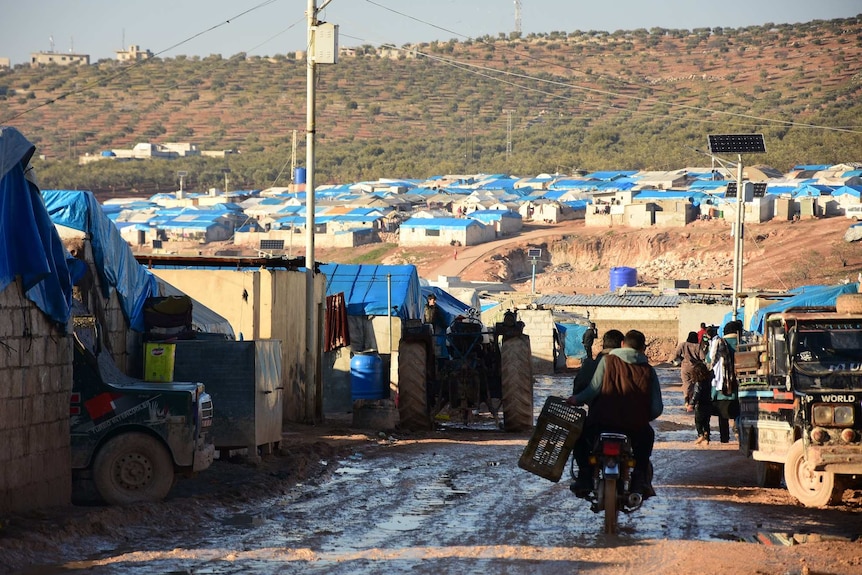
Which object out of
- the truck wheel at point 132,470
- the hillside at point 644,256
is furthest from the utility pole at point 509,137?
the truck wheel at point 132,470

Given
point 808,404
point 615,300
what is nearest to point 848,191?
point 615,300

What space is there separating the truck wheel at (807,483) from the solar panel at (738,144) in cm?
3255

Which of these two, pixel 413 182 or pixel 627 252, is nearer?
pixel 627 252

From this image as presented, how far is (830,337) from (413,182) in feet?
322

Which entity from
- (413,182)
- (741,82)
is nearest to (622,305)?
(413,182)

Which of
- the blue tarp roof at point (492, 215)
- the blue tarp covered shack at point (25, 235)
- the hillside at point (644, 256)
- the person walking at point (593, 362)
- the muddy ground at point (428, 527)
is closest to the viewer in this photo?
the muddy ground at point (428, 527)

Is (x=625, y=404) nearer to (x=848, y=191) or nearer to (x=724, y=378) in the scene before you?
(x=724, y=378)

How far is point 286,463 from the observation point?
15547mm

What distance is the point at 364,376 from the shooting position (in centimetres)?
2356

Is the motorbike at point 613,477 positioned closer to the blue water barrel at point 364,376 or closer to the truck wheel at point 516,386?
the truck wheel at point 516,386

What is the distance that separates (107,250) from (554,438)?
6.28m

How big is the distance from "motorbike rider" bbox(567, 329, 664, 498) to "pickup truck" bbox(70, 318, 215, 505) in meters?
3.73

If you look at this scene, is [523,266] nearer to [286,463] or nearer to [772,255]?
[772,255]

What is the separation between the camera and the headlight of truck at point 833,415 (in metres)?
11.9
